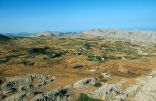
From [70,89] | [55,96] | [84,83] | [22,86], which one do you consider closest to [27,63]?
[22,86]

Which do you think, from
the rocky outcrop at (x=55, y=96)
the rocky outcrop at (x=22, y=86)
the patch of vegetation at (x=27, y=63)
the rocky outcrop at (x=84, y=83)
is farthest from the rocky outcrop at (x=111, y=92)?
the patch of vegetation at (x=27, y=63)

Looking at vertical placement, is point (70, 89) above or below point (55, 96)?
above

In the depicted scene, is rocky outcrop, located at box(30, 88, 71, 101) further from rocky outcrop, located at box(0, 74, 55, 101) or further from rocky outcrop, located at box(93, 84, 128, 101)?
rocky outcrop, located at box(93, 84, 128, 101)

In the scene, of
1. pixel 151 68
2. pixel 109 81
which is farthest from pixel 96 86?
pixel 151 68

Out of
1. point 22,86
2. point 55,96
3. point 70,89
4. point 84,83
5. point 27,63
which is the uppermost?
point 27,63

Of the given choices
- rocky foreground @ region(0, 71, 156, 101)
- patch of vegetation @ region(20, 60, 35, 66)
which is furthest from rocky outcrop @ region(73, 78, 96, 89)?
patch of vegetation @ region(20, 60, 35, 66)

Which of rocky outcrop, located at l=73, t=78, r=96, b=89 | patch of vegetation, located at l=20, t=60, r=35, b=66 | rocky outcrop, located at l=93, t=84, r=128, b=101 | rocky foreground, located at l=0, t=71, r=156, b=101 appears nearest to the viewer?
rocky foreground, located at l=0, t=71, r=156, b=101

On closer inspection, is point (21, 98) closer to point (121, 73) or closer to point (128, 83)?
point (128, 83)

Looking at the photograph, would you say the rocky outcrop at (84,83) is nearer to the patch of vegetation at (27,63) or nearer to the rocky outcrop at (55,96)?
the rocky outcrop at (55,96)

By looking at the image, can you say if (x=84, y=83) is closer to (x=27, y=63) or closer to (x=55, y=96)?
(x=55, y=96)
